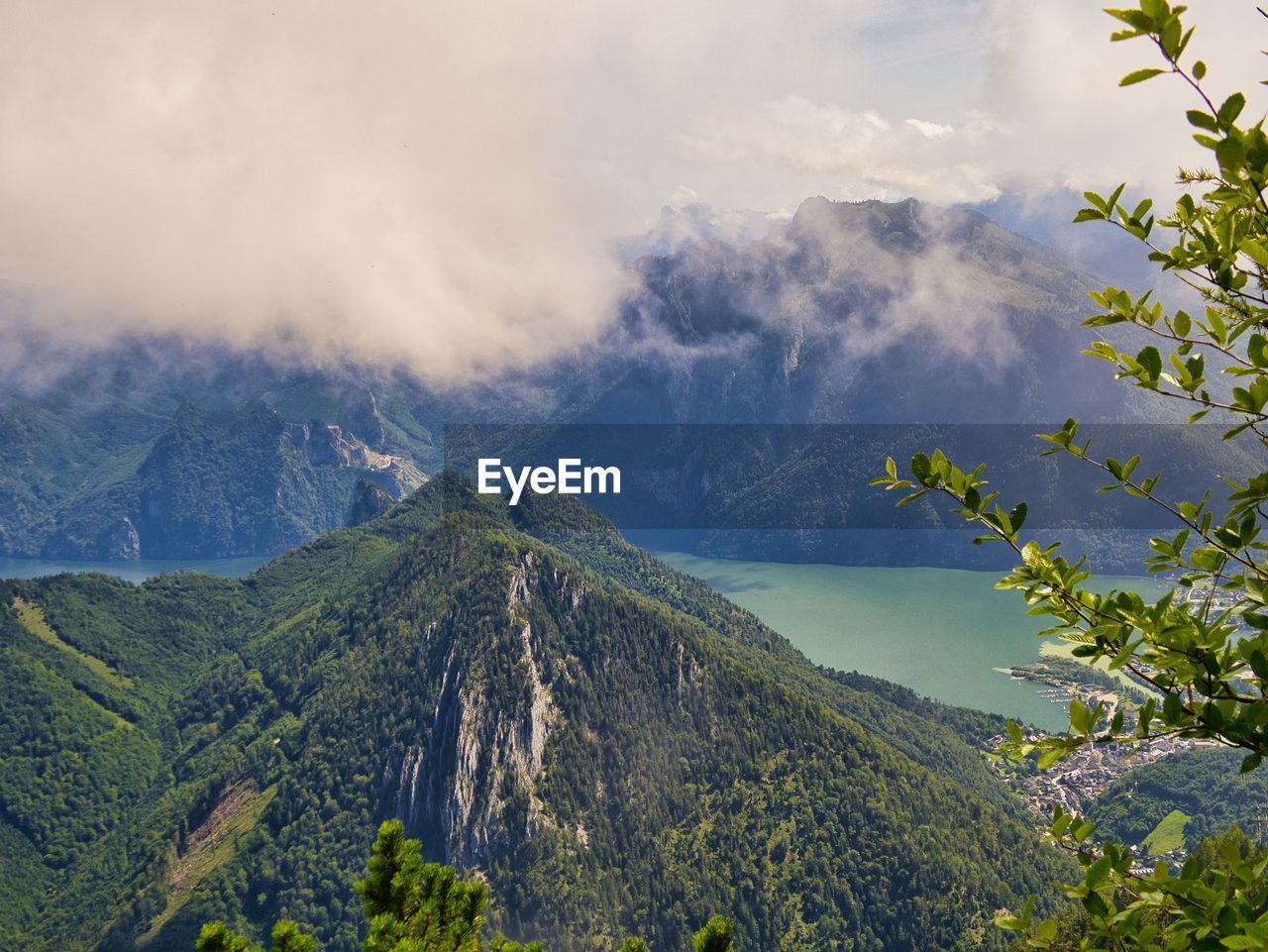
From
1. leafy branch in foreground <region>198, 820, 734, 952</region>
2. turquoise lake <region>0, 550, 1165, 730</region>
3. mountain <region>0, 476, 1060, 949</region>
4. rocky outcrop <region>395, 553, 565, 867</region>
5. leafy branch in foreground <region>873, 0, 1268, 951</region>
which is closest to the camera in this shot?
leafy branch in foreground <region>873, 0, 1268, 951</region>

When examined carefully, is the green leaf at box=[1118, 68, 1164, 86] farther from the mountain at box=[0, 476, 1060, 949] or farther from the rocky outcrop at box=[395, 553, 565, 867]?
the rocky outcrop at box=[395, 553, 565, 867]

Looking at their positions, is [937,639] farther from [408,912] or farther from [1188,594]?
[1188,594]

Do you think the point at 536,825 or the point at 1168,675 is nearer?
the point at 1168,675

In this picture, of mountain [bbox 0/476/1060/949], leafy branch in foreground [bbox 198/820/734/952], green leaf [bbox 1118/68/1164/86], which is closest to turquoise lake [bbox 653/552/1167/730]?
mountain [bbox 0/476/1060/949]

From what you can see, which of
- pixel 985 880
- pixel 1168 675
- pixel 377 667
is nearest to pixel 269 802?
pixel 377 667

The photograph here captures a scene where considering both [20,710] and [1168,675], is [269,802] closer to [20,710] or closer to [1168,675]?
[20,710]

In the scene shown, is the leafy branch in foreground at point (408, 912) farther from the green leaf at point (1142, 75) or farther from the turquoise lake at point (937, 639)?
the turquoise lake at point (937, 639)

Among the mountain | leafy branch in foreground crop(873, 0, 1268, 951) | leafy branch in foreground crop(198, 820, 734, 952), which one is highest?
leafy branch in foreground crop(873, 0, 1268, 951)
